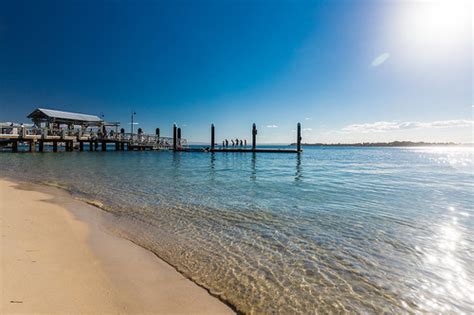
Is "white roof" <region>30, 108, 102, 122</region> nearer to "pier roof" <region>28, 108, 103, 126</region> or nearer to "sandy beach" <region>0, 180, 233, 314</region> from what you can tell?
"pier roof" <region>28, 108, 103, 126</region>

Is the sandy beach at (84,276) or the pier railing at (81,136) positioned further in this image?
the pier railing at (81,136)

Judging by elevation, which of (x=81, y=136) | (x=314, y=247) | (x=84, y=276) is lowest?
(x=314, y=247)

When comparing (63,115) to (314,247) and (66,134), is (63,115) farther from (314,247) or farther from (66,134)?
(314,247)

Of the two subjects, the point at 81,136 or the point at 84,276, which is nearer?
the point at 84,276

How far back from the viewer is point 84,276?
9.71 ft

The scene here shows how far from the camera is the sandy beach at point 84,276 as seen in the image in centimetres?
242

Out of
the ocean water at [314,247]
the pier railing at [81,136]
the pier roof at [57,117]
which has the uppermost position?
the pier roof at [57,117]

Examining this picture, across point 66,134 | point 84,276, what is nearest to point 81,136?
point 66,134

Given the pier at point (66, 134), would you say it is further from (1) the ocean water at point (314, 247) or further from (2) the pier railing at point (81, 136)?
(1) the ocean water at point (314, 247)


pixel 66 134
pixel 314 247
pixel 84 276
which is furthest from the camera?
pixel 66 134

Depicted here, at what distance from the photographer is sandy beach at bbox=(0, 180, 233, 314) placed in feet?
7.93

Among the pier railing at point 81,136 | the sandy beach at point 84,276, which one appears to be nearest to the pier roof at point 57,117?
the pier railing at point 81,136

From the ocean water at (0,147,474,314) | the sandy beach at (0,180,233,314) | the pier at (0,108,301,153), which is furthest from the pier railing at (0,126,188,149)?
the sandy beach at (0,180,233,314)

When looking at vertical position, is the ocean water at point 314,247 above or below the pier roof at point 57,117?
below
